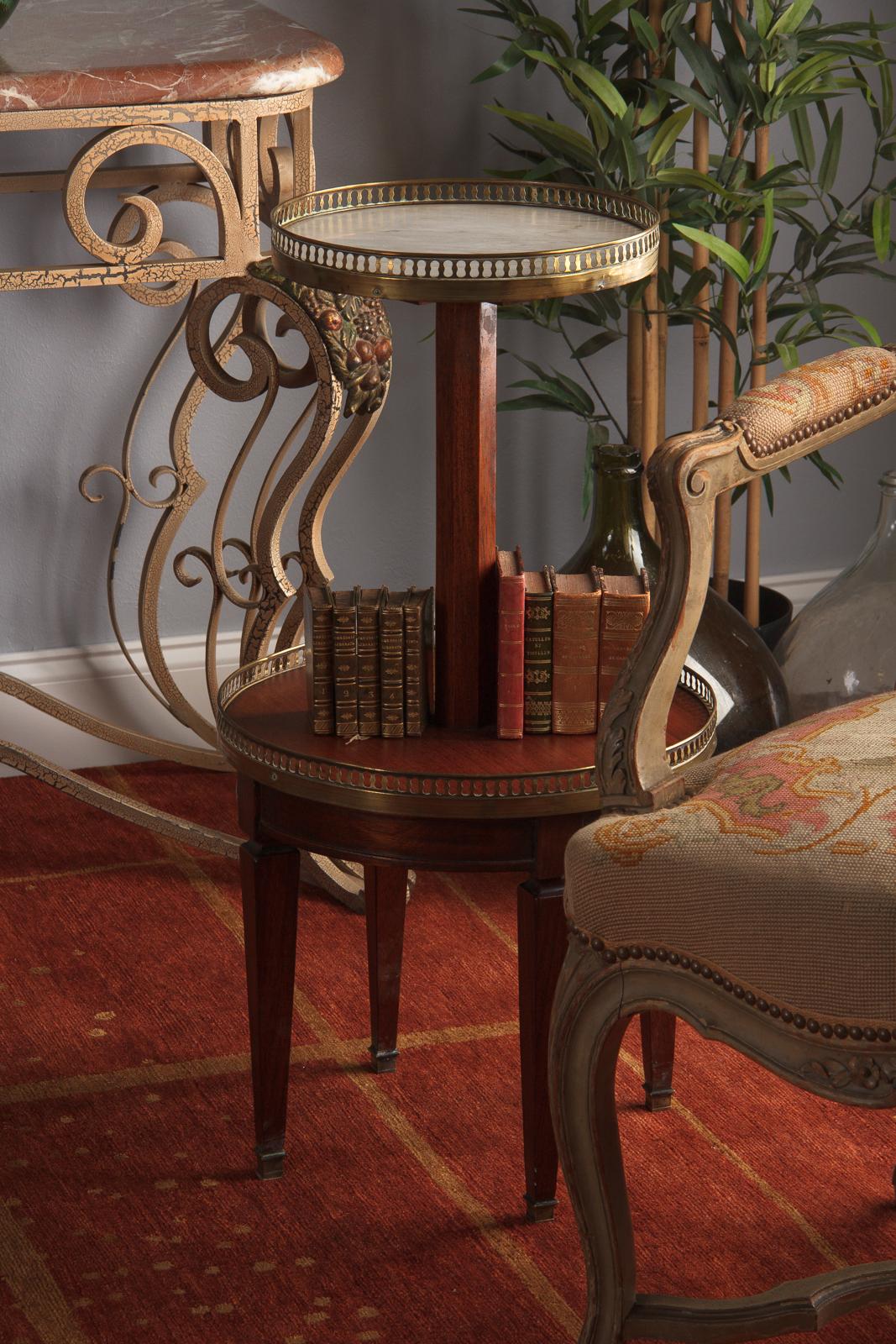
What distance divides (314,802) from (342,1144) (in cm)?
47

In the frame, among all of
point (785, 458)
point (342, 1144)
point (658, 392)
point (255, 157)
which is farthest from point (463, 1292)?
point (658, 392)

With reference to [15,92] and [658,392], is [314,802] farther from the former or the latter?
[658,392]

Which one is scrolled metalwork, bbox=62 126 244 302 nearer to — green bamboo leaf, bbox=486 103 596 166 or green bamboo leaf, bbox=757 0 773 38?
green bamboo leaf, bbox=486 103 596 166

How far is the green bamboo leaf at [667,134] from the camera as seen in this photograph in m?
2.52

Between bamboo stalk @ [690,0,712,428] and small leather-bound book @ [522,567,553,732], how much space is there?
1.00 metres

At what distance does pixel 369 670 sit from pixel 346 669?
21 mm

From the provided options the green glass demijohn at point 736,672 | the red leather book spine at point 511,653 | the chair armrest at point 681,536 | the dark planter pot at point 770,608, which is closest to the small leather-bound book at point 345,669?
the red leather book spine at point 511,653

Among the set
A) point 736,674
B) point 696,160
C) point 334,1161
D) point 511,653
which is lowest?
point 334,1161

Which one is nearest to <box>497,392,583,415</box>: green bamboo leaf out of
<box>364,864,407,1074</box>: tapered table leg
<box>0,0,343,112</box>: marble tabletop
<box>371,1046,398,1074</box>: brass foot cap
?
<box>0,0,343,112</box>: marble tabletop

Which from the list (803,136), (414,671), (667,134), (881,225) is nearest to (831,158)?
(803,136)

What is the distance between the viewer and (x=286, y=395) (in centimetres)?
288

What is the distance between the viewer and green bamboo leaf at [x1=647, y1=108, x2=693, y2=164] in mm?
2523

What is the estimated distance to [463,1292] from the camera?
1.66 metres

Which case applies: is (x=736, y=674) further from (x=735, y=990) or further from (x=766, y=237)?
(x=735, y=990)
